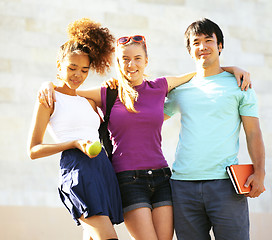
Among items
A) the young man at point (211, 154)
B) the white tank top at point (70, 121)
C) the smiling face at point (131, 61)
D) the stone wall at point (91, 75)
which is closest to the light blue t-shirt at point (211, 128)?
the young man at point (211, 154)

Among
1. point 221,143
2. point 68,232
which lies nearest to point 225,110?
point 221,143

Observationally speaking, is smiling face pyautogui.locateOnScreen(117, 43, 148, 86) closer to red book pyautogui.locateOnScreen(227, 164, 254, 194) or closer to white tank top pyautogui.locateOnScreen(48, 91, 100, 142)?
white tank top pyautogui.locateOnScreen(48, 91, 100, 142)

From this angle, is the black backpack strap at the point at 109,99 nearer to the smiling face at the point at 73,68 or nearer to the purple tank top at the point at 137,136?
the purple tank top at the point at 137,136

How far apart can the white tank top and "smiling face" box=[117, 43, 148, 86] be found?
36 centimetres

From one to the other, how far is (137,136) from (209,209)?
1.88 ft

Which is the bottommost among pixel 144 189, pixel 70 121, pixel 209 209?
pixel 209 209

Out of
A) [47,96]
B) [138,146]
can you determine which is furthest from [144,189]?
[47,96]

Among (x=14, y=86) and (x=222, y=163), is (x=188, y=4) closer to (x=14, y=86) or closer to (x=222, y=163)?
(x=14, y=86)

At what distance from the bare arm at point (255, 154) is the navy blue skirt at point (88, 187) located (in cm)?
76

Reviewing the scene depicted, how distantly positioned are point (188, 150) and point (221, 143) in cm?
19

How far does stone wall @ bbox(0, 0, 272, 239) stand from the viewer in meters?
4.38

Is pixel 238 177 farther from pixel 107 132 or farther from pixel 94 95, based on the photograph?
pixel 94 95

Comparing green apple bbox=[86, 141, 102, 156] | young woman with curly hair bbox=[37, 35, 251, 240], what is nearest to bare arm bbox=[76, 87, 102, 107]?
young woman with curly hair bbox=[37, 35, 251, 240]

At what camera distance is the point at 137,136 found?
2611 mm
